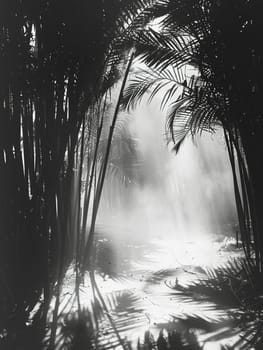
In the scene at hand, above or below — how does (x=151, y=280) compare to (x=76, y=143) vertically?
below

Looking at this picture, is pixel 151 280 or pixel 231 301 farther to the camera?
pixel 151 280

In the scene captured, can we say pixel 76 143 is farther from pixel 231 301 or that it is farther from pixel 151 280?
pixel 231 301

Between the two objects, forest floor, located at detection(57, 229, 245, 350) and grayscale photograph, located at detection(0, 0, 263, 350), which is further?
forest floor, located at detection(57, 229, 245, 350)

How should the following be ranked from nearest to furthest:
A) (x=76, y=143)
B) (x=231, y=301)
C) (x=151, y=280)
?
(x=231, y=301) < (x=76, y=143) < (x=151, y=280)

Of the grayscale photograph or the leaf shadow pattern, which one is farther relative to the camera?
the grayscale photograph

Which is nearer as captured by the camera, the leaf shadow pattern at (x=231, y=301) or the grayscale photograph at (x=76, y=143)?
the leaf shadow pattern at (x=231, y=301)

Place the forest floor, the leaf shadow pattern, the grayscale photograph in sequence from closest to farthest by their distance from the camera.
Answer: the leaf shadow pattern, the grayscale photograph, the forest floor

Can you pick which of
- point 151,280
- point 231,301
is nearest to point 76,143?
point 151,280

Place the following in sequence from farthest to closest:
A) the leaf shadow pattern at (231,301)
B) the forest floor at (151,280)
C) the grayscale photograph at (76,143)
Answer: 1. the forest floor at (151,280)
2. the grayscale photograph at (76,143)
3. the leaf shadow pattern at (231,301)

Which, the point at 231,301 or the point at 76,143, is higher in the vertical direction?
the point at 76,143

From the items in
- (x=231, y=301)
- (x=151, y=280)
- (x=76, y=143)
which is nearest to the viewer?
(x=231, y=301)

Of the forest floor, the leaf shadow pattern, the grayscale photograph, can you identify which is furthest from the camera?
the forest floor

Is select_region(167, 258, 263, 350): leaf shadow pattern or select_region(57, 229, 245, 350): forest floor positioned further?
select_region(57, 229, 245, 350): forest floor

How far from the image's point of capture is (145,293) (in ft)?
10.9
